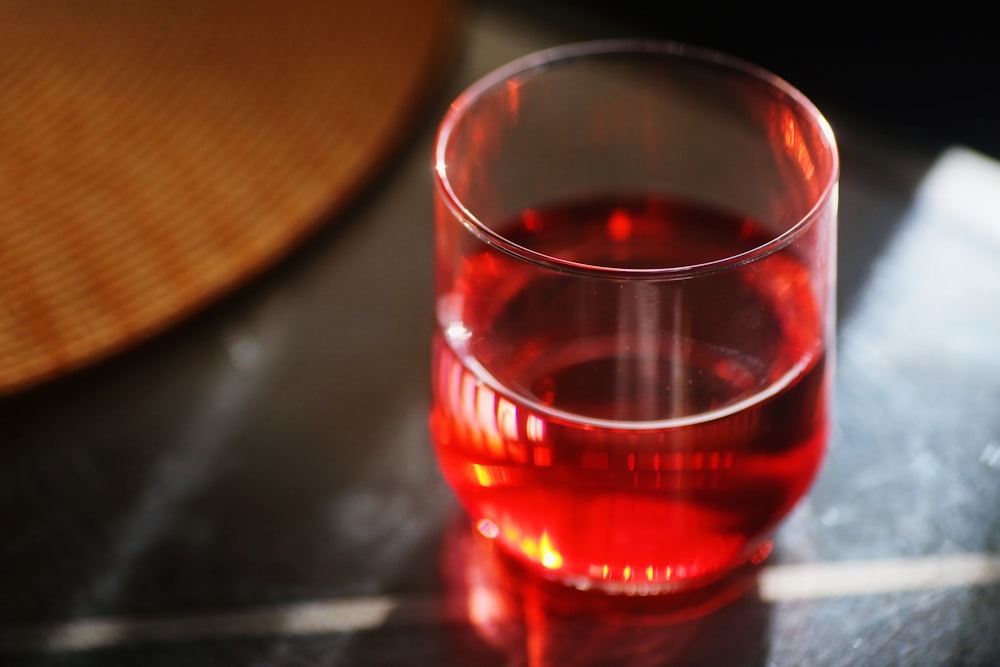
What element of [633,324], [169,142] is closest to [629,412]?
[633,324]

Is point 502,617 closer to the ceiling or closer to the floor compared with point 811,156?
closer to the floor

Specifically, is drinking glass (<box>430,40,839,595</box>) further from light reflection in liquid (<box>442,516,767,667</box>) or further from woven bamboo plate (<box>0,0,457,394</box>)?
woven bamboo plate (<box>0,0,457,394</box>)

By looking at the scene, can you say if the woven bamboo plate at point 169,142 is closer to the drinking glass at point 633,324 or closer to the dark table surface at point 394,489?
the dark table surface at point 394,489

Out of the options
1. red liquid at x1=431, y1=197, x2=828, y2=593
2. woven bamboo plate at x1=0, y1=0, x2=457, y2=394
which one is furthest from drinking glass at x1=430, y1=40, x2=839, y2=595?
woven bamboo plate at x1=0, y1=0, x2=457, y2=394

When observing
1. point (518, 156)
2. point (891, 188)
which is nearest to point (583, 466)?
point (518, 156)

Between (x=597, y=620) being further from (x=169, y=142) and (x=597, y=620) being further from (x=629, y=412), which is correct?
(x=169, y=142)

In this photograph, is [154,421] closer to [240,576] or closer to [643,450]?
[240,576]
